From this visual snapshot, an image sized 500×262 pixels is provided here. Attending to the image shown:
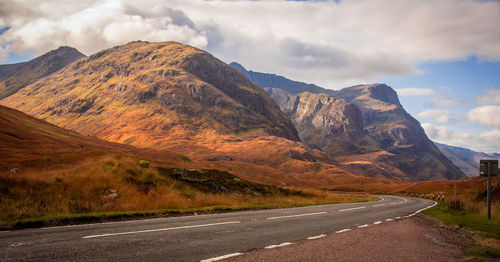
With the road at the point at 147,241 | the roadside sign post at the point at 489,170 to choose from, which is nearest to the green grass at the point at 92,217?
the road at the point at 147,241

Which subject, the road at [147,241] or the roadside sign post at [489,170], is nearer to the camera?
the road at [147,241]

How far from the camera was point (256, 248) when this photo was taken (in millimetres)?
8141

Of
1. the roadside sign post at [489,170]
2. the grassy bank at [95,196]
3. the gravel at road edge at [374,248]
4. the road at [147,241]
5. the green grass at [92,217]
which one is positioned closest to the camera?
the road at [147,241]

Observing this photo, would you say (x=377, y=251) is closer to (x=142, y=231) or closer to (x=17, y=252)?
(x=142, y=231)

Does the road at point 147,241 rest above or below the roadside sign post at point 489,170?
below

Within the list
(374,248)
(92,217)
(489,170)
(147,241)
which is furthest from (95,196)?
(489,170)

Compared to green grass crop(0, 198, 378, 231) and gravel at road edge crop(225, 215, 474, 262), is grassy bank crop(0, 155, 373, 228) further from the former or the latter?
gravel at road edge crop(225, 215, 474, 262)

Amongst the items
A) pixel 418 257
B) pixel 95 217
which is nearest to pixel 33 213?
pixel 95 217

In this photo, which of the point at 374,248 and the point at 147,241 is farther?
the point at 374,248

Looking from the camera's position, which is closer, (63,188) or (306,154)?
(63,188)

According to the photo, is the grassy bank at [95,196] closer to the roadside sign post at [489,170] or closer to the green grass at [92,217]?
the green grass at [92,217]

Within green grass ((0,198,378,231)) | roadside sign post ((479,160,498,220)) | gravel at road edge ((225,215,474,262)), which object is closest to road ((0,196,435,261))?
gravel at road edge ((225,215,474,262))

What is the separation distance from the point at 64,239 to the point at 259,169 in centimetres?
10870

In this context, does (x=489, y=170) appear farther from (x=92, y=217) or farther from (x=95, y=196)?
(x=95, y=196)
